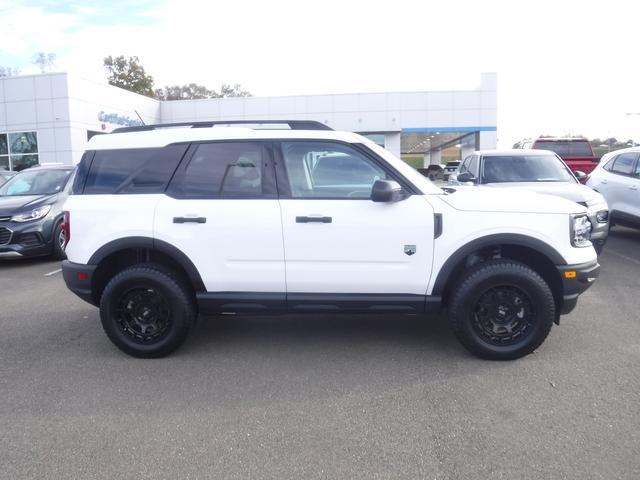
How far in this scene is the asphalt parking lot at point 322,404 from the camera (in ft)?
10.5

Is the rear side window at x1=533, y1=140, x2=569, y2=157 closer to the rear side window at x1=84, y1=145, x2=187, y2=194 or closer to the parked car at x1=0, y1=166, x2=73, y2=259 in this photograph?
the parked car at x1=0, y1=166, x2=73, y2=259

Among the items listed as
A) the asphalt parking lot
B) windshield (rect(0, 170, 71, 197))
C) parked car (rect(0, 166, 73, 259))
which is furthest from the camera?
windshield (rect(0, 170, 71, 197))

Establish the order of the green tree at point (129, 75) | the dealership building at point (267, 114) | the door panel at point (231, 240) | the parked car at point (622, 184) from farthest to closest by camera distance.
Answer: the green tree at point (129, 75), the dealership building at point (267, 114), the parked car at point (622, 184), the door panel at point (231, 240)

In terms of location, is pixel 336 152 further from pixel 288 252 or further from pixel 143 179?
pixel 143 179

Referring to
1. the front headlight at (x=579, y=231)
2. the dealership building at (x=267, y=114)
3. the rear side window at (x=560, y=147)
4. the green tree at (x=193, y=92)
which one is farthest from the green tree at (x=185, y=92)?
the front headlight at (x=579, y=231)

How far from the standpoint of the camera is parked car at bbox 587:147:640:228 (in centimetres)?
999

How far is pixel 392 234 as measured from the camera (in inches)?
179

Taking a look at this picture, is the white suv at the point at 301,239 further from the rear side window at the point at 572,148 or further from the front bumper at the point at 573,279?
the rear side window at the point at 572,148

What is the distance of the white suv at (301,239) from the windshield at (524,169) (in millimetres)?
4748

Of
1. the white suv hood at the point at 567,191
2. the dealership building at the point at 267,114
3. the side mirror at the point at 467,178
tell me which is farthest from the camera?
the dealership building at the point at 267,114

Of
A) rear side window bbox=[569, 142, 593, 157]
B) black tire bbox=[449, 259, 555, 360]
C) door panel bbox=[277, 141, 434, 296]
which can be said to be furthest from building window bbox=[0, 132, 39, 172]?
black tire bbox=[449, 259, 555, 360]

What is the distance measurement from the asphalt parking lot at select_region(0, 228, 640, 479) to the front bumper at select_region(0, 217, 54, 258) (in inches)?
154

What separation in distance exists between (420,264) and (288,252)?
3.49 ft

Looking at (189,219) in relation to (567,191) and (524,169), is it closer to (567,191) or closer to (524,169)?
(567,191)
